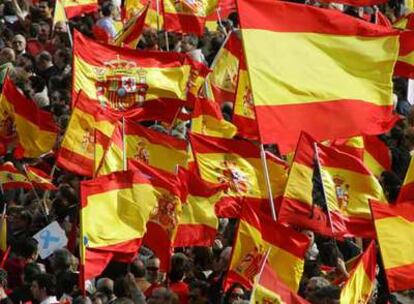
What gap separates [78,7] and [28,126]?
546 centimetres

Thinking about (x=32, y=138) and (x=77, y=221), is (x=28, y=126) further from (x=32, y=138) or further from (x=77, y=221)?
(x=77, y=221)

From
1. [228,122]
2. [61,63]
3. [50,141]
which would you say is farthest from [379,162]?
[61,63]

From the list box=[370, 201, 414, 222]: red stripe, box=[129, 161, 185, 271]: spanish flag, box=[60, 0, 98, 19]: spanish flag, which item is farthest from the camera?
box=[60, 0, 98, 19]: spanish flag

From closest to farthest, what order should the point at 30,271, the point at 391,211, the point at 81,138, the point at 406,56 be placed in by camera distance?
the point at 391,211
the point at 30,271
the point at 81,138
the point at 406,56

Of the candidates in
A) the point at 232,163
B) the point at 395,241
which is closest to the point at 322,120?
the point at 395,241

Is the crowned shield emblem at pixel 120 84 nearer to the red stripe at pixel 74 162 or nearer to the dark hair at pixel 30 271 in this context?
the red stripe at pixel 74 162

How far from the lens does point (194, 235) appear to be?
16.7 m

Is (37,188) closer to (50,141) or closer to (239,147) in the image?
(50,141)

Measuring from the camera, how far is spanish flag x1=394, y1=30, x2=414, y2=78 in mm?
19266

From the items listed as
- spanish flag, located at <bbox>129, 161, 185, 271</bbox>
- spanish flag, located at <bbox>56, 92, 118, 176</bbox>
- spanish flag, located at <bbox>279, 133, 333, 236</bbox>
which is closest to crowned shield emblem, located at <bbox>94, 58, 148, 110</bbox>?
spanish flag, located at <bbox>56, 92, 118, 176</bbox>

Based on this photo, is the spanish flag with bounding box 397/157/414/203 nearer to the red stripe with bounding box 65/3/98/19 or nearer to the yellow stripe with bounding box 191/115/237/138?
the yellow stripe with bounding box 191/115/237/138

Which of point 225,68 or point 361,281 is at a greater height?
point 361,281

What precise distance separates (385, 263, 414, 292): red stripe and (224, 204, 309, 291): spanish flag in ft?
3.42

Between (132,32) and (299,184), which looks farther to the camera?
(132,32)
